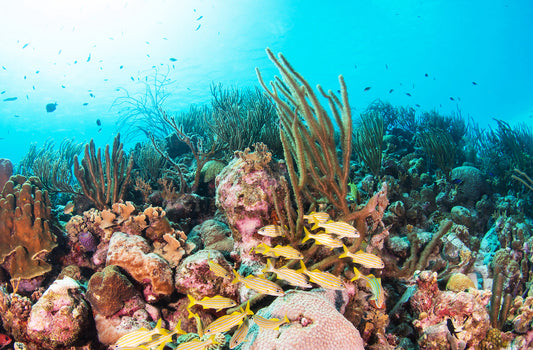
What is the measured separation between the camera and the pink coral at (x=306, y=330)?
2131mm

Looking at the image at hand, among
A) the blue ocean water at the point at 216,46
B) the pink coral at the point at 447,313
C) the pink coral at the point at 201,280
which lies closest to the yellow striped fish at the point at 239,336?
the pink coral at the point at 201,280

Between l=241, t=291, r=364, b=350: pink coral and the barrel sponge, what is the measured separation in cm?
389

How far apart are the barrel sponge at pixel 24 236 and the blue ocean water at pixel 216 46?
26.7m

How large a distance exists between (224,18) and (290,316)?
142ft

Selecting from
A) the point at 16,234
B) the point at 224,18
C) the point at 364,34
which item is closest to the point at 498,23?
the point at 364,34

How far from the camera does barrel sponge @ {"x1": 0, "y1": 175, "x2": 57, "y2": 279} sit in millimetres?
3914

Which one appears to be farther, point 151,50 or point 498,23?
point 498,23

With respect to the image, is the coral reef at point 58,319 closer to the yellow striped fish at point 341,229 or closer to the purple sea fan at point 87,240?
the purple sea fan at point 87,240

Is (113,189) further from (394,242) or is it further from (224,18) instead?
(224,18)

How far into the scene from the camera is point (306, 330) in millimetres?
2189

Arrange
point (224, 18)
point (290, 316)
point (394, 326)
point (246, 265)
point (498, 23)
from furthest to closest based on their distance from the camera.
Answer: point (498, 23), point (224, 18), point (246, 265), point (394, 326), point (290, 316)

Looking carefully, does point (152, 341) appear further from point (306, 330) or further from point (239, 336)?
point (306, 330)

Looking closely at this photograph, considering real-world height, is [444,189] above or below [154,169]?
above

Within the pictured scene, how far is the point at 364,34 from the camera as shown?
4678cm
